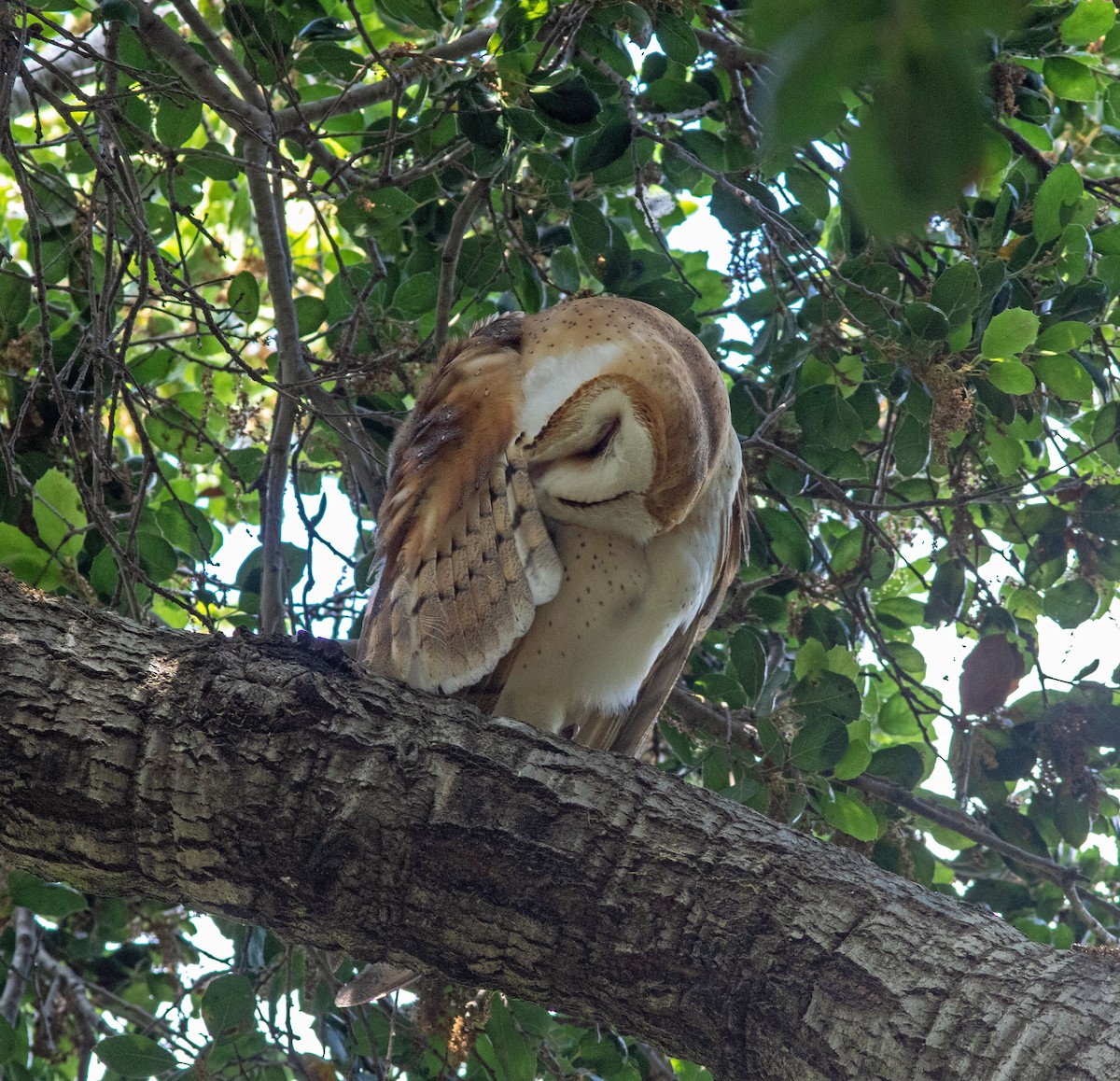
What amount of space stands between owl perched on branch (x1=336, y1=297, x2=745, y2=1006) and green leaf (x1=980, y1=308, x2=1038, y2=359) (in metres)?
0.60

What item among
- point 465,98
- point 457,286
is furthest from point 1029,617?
point 465,98

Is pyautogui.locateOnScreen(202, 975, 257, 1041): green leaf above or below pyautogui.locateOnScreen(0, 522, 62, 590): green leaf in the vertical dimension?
below

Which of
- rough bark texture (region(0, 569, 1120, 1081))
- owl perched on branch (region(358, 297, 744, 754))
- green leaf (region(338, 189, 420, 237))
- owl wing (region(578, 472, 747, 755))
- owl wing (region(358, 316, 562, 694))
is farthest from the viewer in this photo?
owl wing (region(578, 472, 747, 755))

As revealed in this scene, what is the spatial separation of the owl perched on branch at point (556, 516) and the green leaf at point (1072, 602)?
1.09 meters

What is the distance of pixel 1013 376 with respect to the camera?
93.4 inches

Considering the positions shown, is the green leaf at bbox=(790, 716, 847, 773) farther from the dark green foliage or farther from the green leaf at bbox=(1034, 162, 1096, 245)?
the green leaf at bbox=(1034, 162, 1096, 245)

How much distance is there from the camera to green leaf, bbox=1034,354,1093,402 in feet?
8.21

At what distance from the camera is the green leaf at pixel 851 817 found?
2.55 m

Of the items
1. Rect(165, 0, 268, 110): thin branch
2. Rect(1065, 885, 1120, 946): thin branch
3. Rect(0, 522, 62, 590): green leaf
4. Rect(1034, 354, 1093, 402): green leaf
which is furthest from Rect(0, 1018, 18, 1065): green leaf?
Rect(1034, 354, 1093, 402): green leaf

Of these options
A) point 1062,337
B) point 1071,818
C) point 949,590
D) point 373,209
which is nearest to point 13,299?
point 373,209

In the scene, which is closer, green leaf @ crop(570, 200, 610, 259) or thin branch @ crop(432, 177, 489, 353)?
thin branch @ crop(432, 177, 489, 353)

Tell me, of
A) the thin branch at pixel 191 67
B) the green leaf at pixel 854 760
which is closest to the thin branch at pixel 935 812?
the green leaf at pixel 854 760

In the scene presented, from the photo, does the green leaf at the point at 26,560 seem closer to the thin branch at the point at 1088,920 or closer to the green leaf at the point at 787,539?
the green leaf at the point at 787,539

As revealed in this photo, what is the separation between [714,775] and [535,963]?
4.25ft
